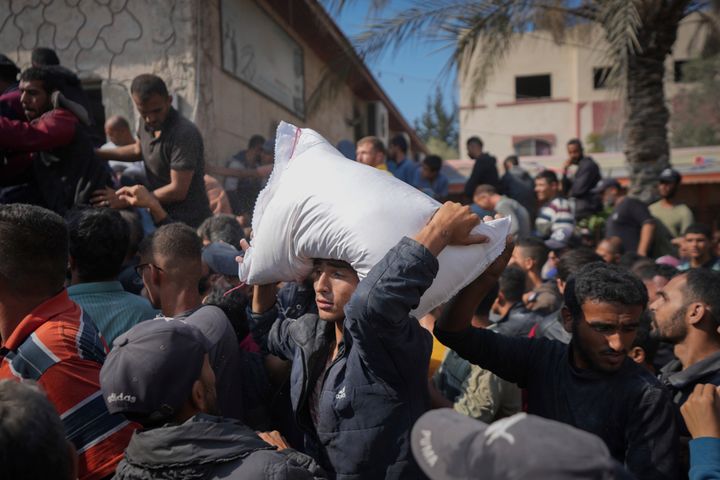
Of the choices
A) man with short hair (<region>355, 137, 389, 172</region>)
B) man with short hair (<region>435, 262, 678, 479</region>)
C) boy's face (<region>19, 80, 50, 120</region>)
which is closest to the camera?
man with short hair (<region>435, 262, 678, 479</region>)

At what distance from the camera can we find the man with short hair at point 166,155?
432cm

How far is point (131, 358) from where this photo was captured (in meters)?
1.89

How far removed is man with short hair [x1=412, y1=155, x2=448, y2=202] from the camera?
8.62m

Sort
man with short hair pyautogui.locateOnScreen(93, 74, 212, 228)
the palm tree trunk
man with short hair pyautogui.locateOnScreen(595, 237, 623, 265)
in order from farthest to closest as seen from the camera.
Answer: the palm tree trunk → man with short hair pyautogui.locateOnScreen(595, 237, 623, 265) → man with short hair pyautogui.locateOnScreen(93, 74, 212, 228)

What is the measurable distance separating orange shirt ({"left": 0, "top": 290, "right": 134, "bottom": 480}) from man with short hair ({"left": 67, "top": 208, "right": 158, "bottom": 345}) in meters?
0.59

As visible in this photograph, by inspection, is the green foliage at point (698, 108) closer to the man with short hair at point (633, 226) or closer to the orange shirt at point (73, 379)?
the man with short hair at point (633, 226)

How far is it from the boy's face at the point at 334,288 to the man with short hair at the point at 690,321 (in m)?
1.35

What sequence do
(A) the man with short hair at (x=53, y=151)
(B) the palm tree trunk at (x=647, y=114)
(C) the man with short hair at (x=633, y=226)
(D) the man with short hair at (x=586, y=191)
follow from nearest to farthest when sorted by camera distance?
(A) the man with short hair at (x=53, y=151) < (C) the man with short hair at (x=633, y=226) < (B) the palm tree trunk at (x=647, y=114) < (D) the man with short hair at (x=586, y=191)

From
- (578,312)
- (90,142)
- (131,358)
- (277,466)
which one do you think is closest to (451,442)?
(277,466)

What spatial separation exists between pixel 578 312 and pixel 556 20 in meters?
8.74

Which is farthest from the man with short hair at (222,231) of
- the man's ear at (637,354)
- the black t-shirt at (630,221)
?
the black t-shirt at (630,221)

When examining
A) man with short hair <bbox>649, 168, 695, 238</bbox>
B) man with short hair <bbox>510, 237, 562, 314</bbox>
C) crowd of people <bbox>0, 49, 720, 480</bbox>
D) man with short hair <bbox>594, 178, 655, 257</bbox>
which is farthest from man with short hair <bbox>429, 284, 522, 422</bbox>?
man with short hair <bbox>649, 168, 695, 238</bbox>

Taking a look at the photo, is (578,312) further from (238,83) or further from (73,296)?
(238,83)

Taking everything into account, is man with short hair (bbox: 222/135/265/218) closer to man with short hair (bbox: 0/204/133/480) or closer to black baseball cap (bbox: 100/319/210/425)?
man with short hair (bbox: 0/204/133/480)
